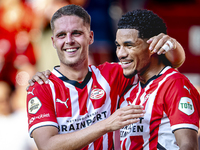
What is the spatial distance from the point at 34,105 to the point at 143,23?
1212 mm

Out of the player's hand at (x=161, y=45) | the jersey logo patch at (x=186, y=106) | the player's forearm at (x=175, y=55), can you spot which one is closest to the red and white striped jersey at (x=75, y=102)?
the player's forearm at (x=175, y=55)

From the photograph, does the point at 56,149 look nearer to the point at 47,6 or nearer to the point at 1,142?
the point at 1,142

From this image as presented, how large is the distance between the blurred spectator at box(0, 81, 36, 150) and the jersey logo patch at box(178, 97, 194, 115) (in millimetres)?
3029

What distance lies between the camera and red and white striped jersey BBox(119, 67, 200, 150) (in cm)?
217

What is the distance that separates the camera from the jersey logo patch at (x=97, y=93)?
274 centimetres

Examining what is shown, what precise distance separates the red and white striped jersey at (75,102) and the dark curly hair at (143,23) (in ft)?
1.90

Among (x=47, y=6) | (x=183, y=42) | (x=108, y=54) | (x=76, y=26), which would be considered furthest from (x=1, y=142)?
(x=183, y=42)

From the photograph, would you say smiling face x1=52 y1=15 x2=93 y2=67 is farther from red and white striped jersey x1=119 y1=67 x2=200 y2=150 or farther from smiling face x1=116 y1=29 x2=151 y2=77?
red and white striped jersey x1=119 y1=67 x2=200 y2=150

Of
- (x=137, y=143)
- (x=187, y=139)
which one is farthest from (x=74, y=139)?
(x=187, y=139)

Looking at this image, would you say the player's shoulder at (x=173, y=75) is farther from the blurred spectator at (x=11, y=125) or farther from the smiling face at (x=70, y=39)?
the blurred spectator at (x=11, y=125)

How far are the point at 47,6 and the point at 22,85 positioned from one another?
1906 millimetres

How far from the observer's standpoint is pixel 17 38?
632cm

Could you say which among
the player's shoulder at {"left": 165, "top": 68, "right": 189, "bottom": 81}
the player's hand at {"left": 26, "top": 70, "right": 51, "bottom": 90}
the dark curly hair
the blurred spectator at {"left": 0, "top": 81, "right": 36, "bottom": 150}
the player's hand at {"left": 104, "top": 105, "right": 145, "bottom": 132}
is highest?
the dark curly hair

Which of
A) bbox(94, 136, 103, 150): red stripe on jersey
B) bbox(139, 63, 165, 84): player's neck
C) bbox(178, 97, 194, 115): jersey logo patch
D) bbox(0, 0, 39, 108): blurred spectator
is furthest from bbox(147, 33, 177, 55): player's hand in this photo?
bbox(0, 0, 39, 108): blurred spectator
